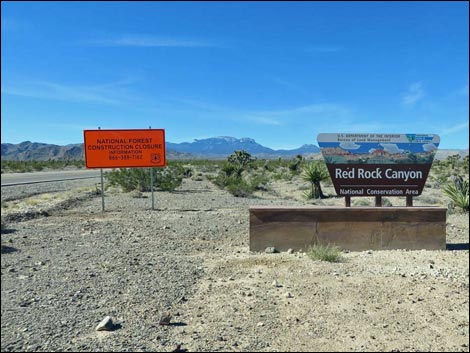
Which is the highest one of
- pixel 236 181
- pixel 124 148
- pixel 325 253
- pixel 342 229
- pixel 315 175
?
pixel 124 148

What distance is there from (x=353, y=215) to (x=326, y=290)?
2977 millimetres

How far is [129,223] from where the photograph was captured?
1202 cm

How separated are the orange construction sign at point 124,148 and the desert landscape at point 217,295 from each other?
16.7 feet

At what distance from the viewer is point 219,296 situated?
230 inches

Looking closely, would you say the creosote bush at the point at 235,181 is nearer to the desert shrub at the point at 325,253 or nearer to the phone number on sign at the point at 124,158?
the phone number on sign at the point at 124,158

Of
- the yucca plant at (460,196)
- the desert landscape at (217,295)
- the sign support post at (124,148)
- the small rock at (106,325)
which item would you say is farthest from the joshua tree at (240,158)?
the small rock at (106,325)

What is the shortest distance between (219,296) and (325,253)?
8.64ft

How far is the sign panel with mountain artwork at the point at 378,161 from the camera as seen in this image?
30.1 ft

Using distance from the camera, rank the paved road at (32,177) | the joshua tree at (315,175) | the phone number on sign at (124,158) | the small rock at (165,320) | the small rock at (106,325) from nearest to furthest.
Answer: the small rock at (106,325) → the small rock at (165,320) → the phone number on sign at (124,158) → the joshua tree at (315,175) → the paved road at (32,177)

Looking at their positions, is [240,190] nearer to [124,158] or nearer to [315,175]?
[315,175]

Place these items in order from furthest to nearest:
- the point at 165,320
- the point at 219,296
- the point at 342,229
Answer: the point at 342,229 → the point at 219,296 → the point at 165,320

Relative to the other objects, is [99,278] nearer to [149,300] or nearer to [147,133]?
[149,300]

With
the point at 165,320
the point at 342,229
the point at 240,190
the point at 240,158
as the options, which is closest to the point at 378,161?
the point at 342,229

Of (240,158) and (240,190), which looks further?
(240,158)
